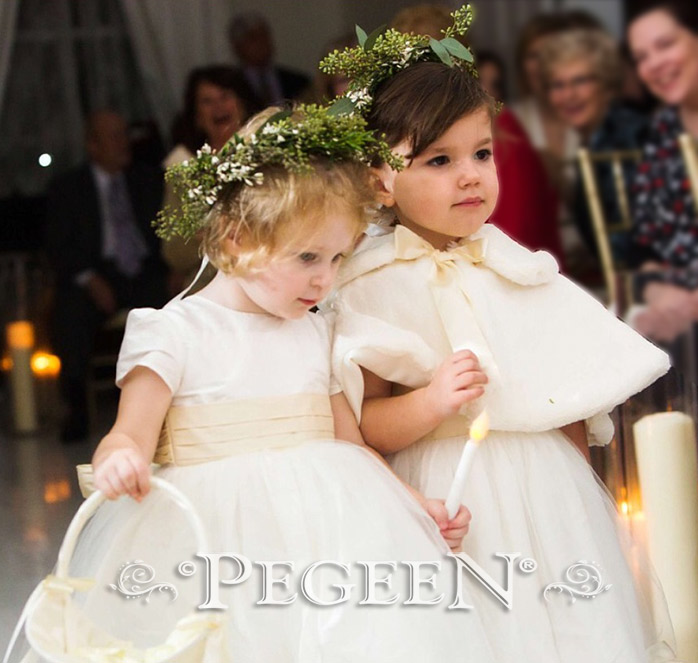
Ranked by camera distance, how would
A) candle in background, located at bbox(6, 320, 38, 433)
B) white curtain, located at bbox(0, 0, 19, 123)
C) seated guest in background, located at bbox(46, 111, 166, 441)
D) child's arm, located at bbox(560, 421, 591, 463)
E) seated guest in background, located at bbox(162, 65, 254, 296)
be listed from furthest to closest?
white curtain, located at bbox(0, 0, 19, 123)
candle in background, located at bbox(6, 320, 38, 433)
seated guest in background, located at bbox(46, 111, 166, 441)
seated guest in background, located at bbox(162, 65, 254, 296)
child's arm, located at bbox(560, 421, 591, 463)

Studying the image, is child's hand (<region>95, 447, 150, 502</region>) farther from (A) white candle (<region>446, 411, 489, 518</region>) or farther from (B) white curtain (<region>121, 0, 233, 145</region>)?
(B) white curtain (<region>121, 0, 233, 145</region>)

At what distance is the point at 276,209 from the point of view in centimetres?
144

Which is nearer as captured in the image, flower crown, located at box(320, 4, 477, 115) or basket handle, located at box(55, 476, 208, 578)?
basket handle, located at box(55, 476, 208, 578)

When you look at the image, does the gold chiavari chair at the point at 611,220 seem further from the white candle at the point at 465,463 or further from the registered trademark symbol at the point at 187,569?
the registered trademark symbol at the point at 187,569

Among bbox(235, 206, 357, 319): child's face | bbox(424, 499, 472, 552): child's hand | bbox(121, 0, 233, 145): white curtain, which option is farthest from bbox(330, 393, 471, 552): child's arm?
bbox(121, 0, 233, 145): white curtain

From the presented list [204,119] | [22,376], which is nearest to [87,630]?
[204,119]

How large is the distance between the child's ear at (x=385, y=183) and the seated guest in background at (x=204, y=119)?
0.74 meters

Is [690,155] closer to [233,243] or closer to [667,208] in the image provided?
[667,208]

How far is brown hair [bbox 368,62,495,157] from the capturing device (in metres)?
1.57

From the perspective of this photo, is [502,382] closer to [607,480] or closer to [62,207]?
[607,480]

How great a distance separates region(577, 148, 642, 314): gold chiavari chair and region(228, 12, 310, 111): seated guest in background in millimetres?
1444

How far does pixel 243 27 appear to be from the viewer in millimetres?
3943

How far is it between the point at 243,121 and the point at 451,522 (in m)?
1.38

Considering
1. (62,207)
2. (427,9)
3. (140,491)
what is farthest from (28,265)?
(140,491)
